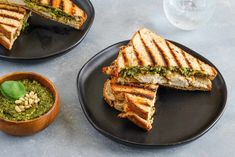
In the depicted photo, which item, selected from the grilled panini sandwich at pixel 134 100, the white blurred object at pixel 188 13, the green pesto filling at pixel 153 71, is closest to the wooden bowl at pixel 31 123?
the grilled panini sandwich at pixel 134 100

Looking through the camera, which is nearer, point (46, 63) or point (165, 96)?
point (165, 96)

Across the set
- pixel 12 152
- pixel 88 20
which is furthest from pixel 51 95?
pixel 88 20

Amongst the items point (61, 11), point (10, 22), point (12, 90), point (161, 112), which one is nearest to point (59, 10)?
point (61, 11)

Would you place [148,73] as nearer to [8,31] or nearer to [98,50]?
[98,50]

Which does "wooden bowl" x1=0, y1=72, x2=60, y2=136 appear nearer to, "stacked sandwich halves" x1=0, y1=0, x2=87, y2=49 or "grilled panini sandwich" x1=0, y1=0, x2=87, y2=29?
"stacked sandwich halves" x1=0, y1=0, x2=87, y2=49

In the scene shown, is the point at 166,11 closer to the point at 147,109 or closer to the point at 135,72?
the point at 135,72

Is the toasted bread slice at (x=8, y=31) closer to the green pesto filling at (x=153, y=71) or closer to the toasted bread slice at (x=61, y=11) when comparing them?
the toasted bread slice at (x=61, y=11)
